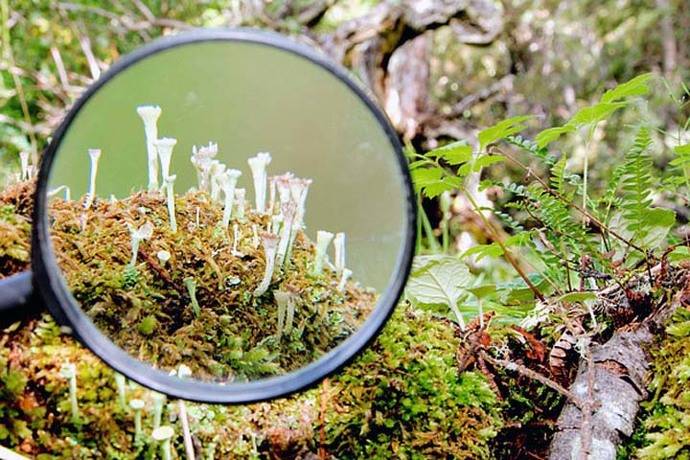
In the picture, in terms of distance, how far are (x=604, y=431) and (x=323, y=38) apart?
3.38 metres

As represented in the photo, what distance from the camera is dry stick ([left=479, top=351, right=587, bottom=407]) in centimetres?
99

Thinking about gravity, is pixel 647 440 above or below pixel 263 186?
below

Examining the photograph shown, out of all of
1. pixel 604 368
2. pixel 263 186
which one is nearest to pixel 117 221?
pixel 263 186

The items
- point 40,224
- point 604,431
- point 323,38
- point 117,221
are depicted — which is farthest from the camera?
point 323,38

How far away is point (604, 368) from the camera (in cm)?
103

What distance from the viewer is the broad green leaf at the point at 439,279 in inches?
45.4

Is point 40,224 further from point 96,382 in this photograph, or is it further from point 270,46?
point 270,46

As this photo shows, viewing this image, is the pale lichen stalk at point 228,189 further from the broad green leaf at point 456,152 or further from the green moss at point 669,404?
the green moss at point 669,404

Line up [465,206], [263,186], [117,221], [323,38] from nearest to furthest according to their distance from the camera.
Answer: [117,221] → [263,186] → [465,206] → [323,38]

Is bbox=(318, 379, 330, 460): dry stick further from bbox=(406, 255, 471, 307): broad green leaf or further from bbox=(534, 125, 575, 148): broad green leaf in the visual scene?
bbox=(534, 125, 575, 148): broad green leaf

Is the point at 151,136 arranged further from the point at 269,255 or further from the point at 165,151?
the point at 269,255

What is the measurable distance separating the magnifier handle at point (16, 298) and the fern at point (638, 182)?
39.4 inches

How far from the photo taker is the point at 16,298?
→ 836 millimetres

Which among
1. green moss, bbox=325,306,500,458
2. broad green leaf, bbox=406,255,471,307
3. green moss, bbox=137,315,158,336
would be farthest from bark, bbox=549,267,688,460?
green moss, bbox=137,315,158,336
